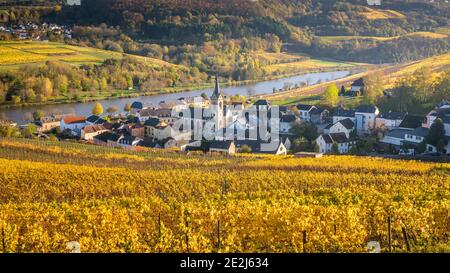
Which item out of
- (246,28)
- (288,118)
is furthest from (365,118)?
(246,28)

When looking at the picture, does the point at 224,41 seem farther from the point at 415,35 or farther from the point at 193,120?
the point at 193,120

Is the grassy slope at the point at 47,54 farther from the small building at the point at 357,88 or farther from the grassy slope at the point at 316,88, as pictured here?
the small building at the point at 357,88

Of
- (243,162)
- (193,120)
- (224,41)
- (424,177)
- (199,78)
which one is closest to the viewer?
(424,177)

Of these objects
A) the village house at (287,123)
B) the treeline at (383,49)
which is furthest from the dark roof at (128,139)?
the treeline at (383,49)

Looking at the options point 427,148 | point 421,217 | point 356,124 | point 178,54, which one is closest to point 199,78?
point 178,54

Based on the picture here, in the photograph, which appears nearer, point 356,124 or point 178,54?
point 356,124

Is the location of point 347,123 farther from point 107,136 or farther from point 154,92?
point 154,92
